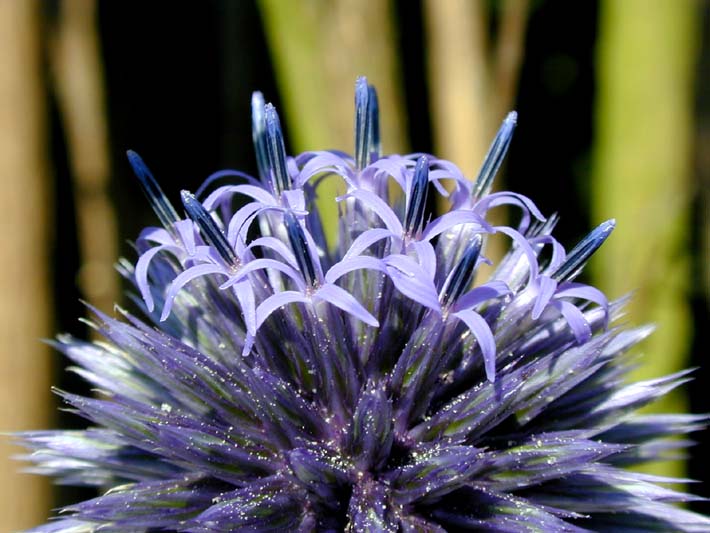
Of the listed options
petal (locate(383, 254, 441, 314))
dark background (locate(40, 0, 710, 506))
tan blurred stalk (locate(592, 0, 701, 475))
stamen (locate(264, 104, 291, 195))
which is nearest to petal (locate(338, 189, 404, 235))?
petal (locate(383, 254, 441, 314))

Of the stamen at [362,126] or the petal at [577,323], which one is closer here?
the petal at [577,323]

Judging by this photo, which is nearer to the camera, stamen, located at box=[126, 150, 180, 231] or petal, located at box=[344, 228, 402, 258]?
petal, located at box=[344, 228, 402, 258]

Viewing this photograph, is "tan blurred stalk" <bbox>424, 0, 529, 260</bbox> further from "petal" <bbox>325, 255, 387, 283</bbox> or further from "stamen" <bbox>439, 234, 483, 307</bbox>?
"petal" <bbox>325, 255, 387, 283</bbox>

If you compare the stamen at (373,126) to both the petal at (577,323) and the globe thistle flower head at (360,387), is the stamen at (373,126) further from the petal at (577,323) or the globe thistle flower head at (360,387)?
the petal at (577,323)

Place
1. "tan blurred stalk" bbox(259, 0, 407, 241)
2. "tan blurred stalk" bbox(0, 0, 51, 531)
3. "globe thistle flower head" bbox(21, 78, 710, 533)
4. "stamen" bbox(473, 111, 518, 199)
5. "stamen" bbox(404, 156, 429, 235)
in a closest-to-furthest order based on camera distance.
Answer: "globe thistle flower head" bbox(21, 78, 710, 533) → "stamen" bbox(404, 156, 429, 235) → "stamen" bbox(473, 111, 518, 199) → "tan blurred stalk" bbox(0, 0, 51, 531) → "tan blurred stalk" bbox(259, 0, 407, 241)

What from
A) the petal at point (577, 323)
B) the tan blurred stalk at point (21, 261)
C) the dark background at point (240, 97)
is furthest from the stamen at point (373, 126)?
the dark background at point (240, 97)

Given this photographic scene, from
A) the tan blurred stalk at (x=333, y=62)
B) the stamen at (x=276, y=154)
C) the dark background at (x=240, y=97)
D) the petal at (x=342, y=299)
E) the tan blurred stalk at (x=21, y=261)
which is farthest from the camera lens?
the dark background at (x=240, y=97)

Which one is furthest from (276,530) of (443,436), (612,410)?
(612,410)
